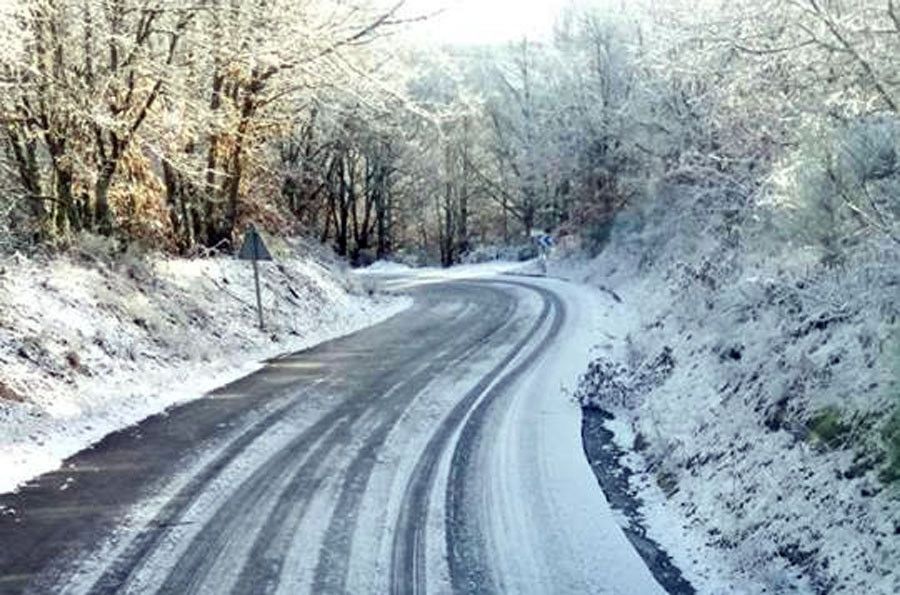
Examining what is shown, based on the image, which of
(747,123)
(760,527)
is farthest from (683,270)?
(760,527)

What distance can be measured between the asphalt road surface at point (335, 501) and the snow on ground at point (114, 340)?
20.9 inches

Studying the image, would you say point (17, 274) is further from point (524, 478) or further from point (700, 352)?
point (700, 352)

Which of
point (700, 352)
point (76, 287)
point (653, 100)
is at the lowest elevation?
point (700, 352)

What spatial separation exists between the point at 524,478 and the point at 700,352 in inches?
169

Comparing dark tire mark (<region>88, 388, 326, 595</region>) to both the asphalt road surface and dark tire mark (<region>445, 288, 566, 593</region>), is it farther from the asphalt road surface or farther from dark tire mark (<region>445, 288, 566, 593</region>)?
dark tire mark (<region>445, 288, 566, 593</region>)

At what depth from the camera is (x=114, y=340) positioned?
531 inches

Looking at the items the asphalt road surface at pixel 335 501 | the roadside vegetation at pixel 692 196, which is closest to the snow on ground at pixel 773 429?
the roadside vegetation at pixel 692 196

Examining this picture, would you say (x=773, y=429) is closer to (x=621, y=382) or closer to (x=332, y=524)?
(x=332, y=524)

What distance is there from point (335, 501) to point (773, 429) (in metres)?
4.24

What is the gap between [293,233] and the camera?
29.2 m

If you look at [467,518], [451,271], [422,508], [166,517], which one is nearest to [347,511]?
[422,508]

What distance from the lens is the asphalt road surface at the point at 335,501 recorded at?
6547 millimetres

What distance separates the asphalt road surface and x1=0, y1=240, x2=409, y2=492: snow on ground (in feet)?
1.74

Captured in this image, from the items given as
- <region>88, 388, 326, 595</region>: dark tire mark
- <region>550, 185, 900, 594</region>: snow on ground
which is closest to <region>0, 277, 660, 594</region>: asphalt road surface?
<region>88, 388, 326, 595</region>: dark tire mark
